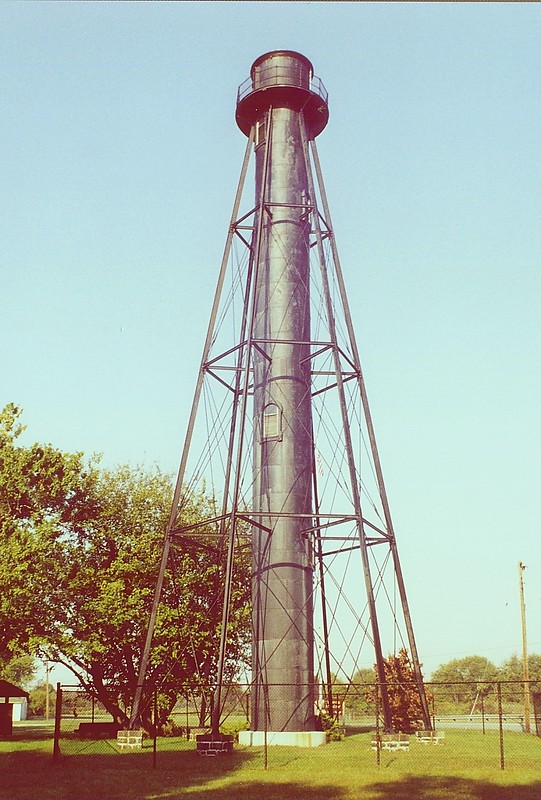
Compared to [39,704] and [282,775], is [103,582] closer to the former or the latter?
[282,775]

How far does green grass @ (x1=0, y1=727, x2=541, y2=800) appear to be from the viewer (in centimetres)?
1802

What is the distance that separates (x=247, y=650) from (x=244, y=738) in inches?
601

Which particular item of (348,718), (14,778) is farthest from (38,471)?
(348,718)

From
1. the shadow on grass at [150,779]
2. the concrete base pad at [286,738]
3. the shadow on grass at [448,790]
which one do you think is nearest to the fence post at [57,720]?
the shadow on grass at [150,779]

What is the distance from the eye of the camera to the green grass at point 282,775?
18016mm

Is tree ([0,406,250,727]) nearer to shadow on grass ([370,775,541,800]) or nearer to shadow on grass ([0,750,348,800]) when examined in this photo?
shadow on grass ([0,750,348,800])

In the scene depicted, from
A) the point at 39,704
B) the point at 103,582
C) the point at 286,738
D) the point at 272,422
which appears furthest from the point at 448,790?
the point at 39,704

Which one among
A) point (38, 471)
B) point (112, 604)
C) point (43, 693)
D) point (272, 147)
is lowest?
point (43, 693)

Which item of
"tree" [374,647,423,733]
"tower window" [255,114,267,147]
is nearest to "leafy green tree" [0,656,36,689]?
"tree" [374,647,423,733]

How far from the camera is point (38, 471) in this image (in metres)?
39.3

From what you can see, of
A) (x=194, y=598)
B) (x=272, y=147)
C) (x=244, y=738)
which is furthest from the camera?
(x=194, y=598)

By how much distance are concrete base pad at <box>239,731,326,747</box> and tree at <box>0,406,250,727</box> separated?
759cm

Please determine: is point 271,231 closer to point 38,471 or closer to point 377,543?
point 377,543

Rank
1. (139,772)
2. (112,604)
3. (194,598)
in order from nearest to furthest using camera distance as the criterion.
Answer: (139,772), (112,604), (194,598)
